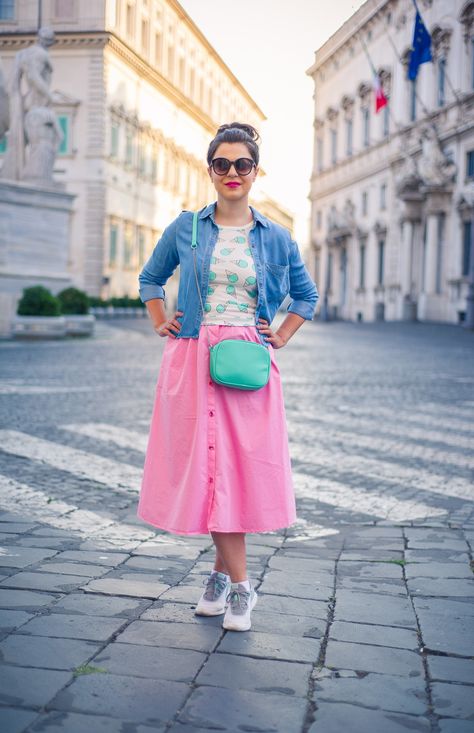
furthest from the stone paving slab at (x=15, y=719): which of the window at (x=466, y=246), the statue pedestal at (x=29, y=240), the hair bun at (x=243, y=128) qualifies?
the window at (x=466, y=246)

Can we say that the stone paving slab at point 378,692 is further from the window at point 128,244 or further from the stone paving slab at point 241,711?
the window at point 128,244

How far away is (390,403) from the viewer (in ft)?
36.9

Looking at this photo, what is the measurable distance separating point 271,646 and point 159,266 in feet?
4.81

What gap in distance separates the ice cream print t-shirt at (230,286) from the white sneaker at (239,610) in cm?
98

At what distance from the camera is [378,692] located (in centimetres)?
299

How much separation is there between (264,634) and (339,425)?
5.94 meters

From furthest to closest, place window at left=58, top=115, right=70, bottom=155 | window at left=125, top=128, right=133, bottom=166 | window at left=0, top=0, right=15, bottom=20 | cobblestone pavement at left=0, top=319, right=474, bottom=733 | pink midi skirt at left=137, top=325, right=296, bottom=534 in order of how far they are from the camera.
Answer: window at left=125, top=128, right=133, bottom=166
window at left=58, top=115, right=70, bottom=155
window at left=0, top=0, right=15, bottom=20
pink midi skirt at left=137, top=325, right=296, bottom=534
cobblestone pavement at left=0, top=319, right=474, bottom=733

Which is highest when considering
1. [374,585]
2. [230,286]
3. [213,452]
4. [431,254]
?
[431,254]

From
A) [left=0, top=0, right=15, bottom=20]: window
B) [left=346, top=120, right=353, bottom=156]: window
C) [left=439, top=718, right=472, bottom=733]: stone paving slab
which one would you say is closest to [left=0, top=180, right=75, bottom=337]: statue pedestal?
[left=0, top=0, right=15, bottom=20]: window

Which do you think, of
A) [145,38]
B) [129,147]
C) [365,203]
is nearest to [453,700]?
[145,38]

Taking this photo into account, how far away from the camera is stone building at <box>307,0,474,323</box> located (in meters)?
37.7

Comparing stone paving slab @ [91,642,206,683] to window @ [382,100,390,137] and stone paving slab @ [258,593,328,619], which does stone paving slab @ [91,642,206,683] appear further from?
window @ [382,100,390,137]

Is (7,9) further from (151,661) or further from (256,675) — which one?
(256,675)

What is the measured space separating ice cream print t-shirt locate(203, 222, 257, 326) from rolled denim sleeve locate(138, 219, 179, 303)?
21 centimetres
